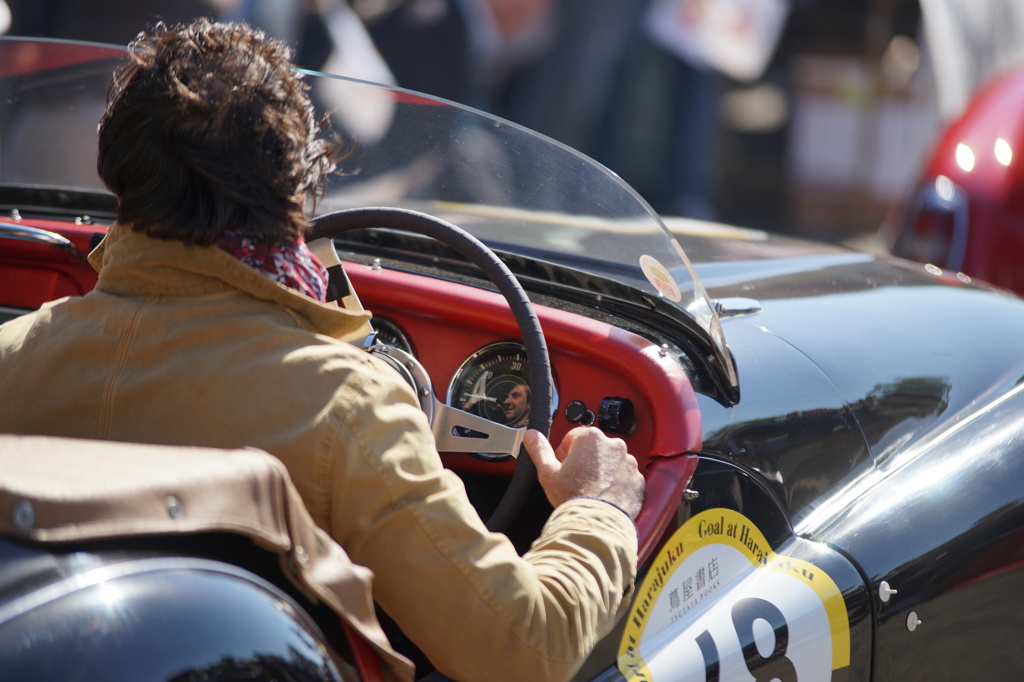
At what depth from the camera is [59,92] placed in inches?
95.6

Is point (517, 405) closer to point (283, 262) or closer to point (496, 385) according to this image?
point (496, 385)

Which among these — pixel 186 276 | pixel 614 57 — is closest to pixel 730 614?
pixel 186 276

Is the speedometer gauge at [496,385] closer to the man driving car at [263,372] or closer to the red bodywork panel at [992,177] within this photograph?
the man driving car at [263,372]

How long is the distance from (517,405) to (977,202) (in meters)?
3.18

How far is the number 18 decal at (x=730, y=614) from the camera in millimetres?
1619

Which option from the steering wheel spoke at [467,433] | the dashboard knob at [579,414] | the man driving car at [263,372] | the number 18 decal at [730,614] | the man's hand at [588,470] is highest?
the man driving car at [263,372]

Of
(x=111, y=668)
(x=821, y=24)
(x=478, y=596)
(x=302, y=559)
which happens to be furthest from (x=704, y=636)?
(x=821, y=24)

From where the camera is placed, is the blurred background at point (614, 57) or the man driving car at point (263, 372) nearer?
the man driving car at point (263, 372)

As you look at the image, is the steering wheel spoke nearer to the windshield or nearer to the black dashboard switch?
the black dashboard switch

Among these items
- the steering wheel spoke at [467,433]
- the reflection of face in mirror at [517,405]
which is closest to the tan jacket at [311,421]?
the steering wheel spoke at [467,433]

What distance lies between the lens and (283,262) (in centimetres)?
143

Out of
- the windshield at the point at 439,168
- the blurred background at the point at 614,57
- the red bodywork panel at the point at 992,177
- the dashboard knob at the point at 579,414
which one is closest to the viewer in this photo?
the dashboard knob at the point at 579,414

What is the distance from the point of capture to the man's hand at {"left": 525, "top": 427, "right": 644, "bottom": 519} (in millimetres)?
1581

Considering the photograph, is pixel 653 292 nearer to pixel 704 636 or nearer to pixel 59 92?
pixel 704 636
